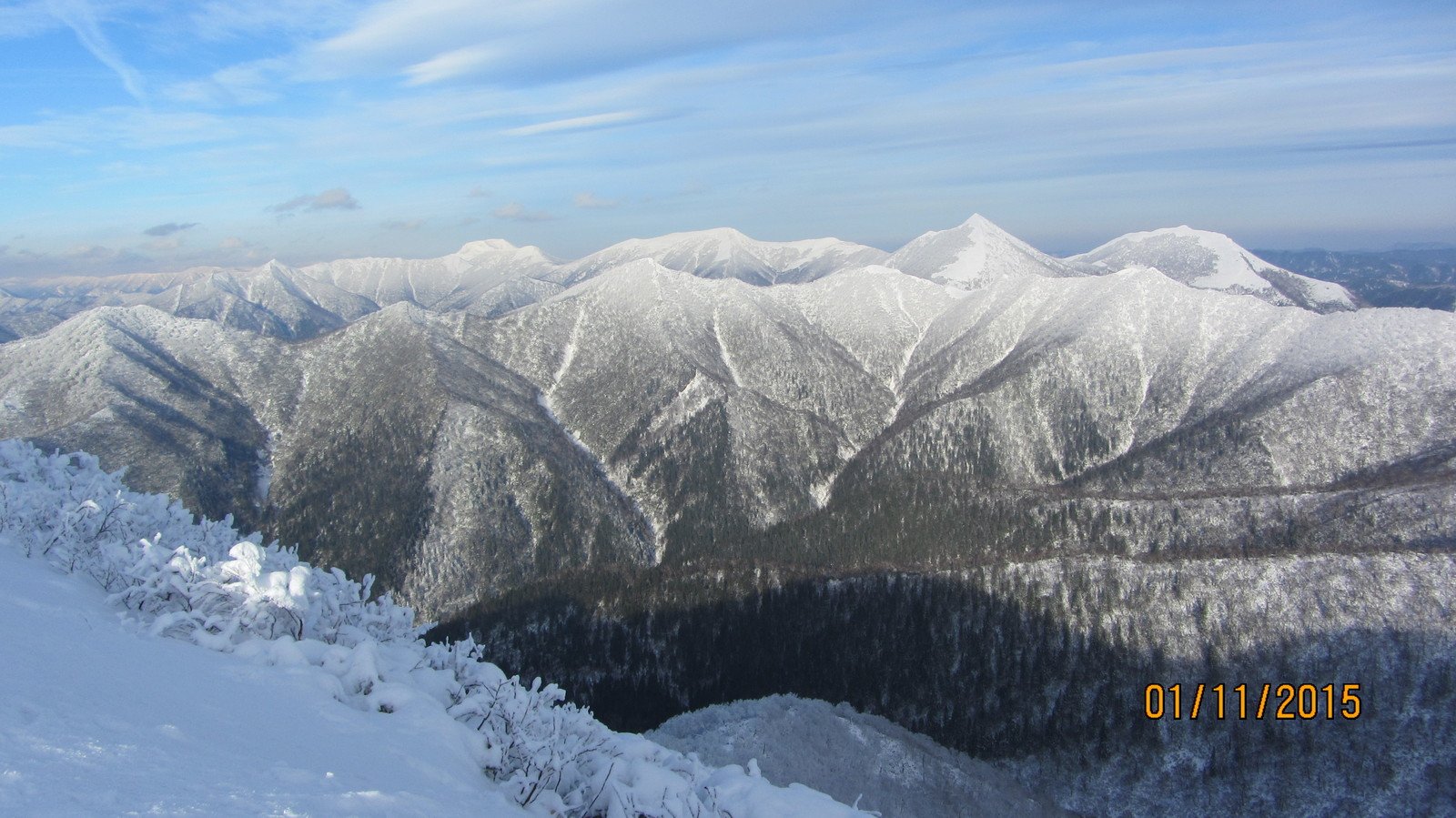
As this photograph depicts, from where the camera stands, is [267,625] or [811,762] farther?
[811,762]

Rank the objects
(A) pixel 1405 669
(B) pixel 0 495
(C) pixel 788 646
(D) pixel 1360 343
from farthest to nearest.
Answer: (D) pixel 1360 343 < (C) pixel 788 646 < (A) pixel 1405 669 < (B) pixel 0 495

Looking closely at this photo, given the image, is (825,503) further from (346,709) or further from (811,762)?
(346,709)

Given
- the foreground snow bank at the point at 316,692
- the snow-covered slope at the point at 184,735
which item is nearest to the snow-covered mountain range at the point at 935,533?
the foreground snow bank at the point at 316,692

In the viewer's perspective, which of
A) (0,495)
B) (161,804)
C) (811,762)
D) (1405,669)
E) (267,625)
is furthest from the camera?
(1405,669)

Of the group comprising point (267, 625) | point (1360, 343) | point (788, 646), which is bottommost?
point (788, 646)

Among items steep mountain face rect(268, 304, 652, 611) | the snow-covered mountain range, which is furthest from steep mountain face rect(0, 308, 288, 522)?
steep mountain face rect(268, 304, 652, 611)

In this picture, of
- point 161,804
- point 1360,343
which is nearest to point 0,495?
point 161,804
